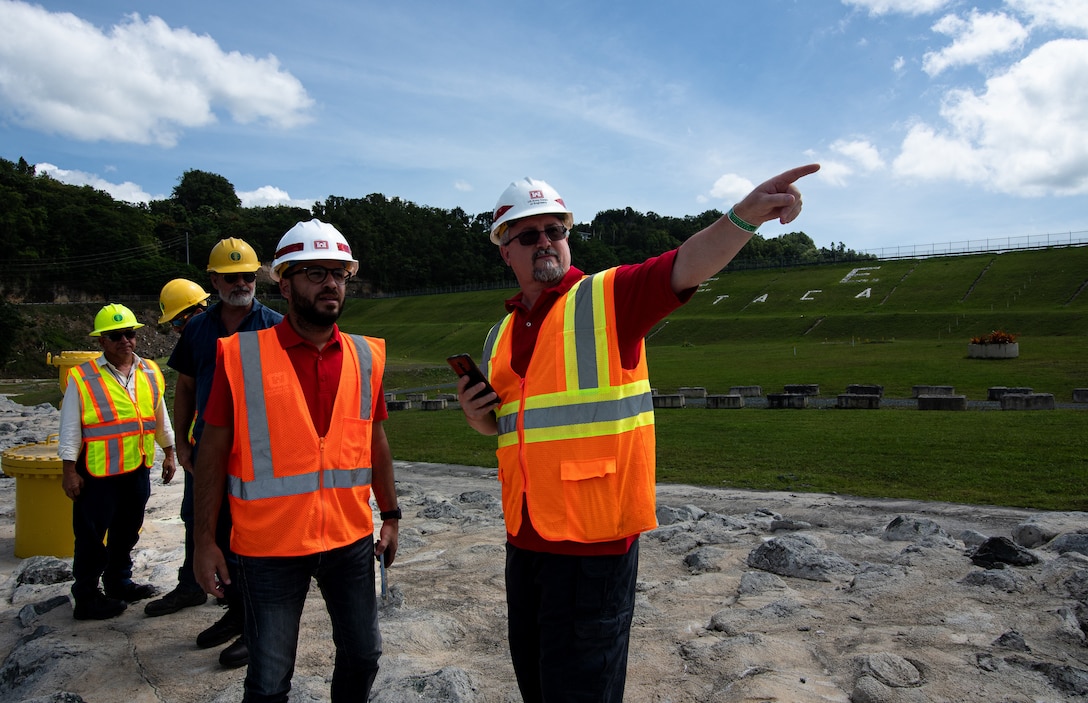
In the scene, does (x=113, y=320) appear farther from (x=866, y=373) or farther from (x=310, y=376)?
(x=866, y=373)

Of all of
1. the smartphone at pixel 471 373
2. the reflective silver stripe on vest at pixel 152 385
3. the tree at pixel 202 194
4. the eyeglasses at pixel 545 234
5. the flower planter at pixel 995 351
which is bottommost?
the flower planter at pixel 995 351

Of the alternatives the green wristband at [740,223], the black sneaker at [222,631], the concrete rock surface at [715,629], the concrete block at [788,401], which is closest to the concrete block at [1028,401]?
the concrete block at [788,401]

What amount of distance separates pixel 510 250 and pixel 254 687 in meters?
2.05

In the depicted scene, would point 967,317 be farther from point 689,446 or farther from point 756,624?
point 756,624

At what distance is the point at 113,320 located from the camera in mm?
5762

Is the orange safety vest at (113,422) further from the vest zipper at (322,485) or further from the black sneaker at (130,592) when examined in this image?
the vest zipper at (322,485)

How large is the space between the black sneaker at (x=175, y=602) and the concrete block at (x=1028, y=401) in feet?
62.4

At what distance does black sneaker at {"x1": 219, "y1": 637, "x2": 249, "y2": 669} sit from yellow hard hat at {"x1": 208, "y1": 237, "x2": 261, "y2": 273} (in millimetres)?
2267

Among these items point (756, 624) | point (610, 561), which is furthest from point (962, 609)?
point (610, 561)

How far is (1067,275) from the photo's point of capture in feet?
185

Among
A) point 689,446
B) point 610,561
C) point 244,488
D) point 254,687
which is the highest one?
point 244,488

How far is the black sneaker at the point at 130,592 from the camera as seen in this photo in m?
5.47

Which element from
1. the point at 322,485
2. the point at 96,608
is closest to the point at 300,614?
the point at 322,485

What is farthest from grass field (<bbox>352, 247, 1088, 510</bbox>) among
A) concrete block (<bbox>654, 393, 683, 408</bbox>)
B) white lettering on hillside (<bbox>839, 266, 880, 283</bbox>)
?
concrete block (<bbox>654, 393, 683, 408</bbox>)
